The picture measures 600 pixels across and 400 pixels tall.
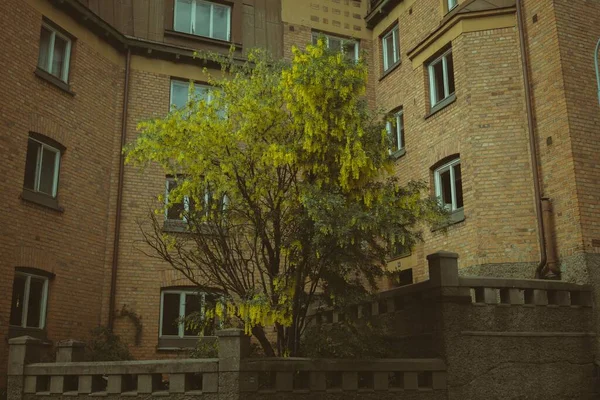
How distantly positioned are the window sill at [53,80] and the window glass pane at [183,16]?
4.53 meters

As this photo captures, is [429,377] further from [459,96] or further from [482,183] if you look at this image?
[459,96]

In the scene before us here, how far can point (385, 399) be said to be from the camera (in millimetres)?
10508

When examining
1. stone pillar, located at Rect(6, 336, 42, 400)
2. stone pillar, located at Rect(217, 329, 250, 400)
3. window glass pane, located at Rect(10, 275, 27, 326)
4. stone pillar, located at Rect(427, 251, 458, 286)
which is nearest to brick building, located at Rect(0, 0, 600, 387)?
window glass pane, located at Rect(10, 275, 27, 326)

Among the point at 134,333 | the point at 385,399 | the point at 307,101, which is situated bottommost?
the point at 385,399

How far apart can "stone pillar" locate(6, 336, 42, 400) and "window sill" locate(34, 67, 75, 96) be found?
7.39 metres

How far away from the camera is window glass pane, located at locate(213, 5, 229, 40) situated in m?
20.5

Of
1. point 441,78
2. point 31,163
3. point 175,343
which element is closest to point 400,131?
point 441,78

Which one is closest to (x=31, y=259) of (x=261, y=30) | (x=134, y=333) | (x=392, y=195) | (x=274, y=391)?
(x=134, y=333)

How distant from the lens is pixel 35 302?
49.8ft

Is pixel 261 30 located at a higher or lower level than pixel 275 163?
higher

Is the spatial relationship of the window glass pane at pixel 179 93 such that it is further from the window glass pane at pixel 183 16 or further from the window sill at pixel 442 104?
the window sill at pixel 442 104

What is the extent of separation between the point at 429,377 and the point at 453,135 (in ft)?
24.5

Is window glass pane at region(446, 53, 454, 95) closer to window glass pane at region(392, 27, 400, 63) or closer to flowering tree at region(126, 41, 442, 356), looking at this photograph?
window glass pane at region(392, 27, 400, 63)

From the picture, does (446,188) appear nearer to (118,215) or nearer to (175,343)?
(175,343)
